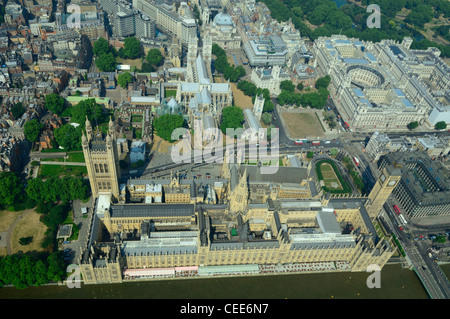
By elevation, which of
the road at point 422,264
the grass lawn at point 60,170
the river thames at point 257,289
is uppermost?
the grass lawn at point 60,170

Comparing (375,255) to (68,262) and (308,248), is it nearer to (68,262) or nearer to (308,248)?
(308,248)

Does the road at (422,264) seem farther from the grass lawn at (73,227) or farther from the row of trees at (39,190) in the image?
the row of trees at (39,190)

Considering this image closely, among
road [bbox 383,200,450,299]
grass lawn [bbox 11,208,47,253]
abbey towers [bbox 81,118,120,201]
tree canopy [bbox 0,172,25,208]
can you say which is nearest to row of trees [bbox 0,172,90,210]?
tree canopy [bbox 0,172,25,208]

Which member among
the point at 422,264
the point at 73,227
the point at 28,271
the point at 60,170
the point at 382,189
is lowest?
the point at 422,264

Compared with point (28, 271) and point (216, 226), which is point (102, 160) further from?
point (216, 226)

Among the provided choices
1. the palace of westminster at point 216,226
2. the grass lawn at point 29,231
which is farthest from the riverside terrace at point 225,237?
the grass lawn at point 29,231

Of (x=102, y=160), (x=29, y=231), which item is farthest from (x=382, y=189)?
(x=29, y=231)

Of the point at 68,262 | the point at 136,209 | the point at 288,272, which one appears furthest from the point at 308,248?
the point at 68,262
